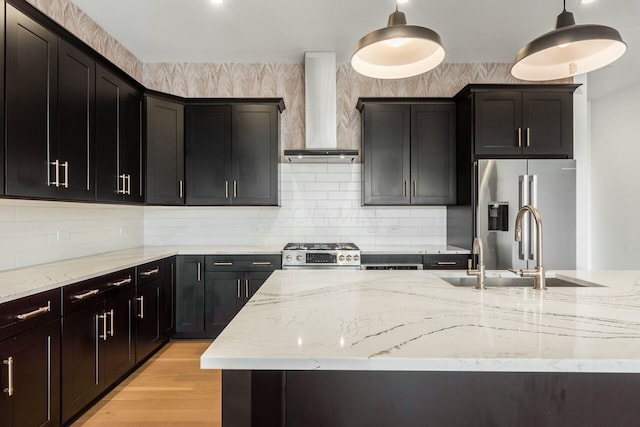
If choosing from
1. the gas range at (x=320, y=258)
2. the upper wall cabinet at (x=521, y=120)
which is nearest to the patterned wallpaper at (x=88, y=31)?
the gas range at (x=320, y=258)

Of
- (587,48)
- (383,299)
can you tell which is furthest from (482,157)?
(383,299)

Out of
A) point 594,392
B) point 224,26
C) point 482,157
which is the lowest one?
point 594,392

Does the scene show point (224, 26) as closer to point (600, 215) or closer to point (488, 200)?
point (488, 200)

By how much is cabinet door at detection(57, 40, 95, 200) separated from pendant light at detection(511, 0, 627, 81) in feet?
8.78

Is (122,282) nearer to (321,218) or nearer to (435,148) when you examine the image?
(321,218)

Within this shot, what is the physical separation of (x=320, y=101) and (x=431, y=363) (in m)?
3.42

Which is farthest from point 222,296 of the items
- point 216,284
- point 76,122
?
point 76,122

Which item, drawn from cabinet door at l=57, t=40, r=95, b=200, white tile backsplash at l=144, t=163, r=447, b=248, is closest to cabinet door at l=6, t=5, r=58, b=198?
cabinet door at l=57, t=40, r=95, b=200

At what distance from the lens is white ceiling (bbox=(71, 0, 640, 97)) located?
2.95 m

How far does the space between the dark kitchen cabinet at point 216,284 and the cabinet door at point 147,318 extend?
12.1 inches

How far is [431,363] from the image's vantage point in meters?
0.83

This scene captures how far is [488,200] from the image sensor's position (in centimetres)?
330

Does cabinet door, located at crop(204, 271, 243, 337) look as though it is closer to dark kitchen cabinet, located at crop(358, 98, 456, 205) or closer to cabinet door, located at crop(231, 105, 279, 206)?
cabinet door, located at crop(231, 105, 279, 206)

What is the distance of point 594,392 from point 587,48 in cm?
144
